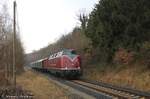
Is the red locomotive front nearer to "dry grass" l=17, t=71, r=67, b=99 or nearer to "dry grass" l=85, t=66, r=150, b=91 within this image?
"dry grass" l=85, t=66, r=150, b=91

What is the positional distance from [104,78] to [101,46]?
13.1 ft

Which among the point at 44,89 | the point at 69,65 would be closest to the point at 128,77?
the point at 44,89

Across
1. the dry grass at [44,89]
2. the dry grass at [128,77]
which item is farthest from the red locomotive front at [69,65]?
the dry grass at [44,89]

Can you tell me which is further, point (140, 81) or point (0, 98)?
point (140, 81)

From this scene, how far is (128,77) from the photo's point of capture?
38000 millimetres

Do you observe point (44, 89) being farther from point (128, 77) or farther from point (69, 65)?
point (69, 65)

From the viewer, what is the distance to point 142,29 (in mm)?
39094

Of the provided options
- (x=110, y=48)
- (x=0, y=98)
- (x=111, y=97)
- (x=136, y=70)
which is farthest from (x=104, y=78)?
(x=0, y=98)

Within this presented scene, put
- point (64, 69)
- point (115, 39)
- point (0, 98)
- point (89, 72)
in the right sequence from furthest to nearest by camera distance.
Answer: point (89, 72) < point (64, 69) < point (115, 39) < point (0, 98)

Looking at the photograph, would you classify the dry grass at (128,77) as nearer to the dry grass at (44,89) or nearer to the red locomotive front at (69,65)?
the red locomotive front at (69,65)

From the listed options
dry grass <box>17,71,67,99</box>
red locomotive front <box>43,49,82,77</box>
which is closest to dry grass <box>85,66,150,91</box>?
red locomotive front <box>43,49,82,77</box>

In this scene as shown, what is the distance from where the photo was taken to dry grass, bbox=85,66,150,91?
1324 inches

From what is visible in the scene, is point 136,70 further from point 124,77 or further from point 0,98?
point 0,98

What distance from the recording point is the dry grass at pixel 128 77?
33.6 meters
